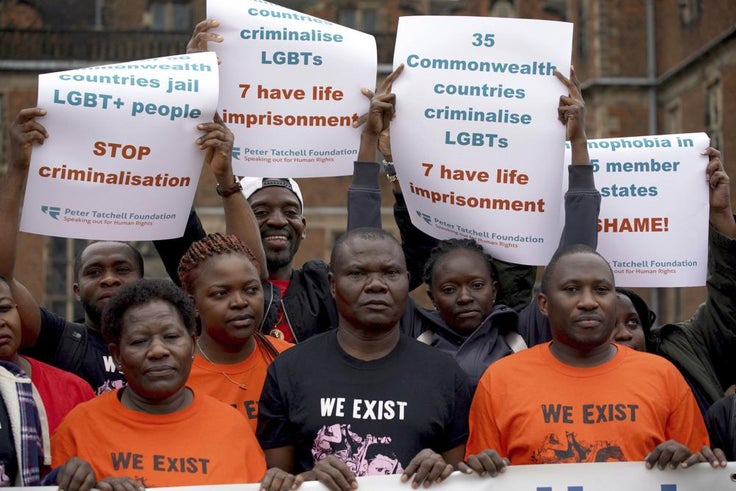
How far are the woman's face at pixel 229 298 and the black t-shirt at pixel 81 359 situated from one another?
0.46 meters

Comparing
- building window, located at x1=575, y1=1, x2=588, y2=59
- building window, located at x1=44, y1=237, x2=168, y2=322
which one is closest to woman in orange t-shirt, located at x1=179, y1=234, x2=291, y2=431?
building window, located at x1=44, y1=237, x2=168, y2=322

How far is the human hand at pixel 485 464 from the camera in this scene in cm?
414

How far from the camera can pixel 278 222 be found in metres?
5.61

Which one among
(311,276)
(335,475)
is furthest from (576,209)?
(335,475)

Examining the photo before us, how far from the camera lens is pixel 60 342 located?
16.2 ft

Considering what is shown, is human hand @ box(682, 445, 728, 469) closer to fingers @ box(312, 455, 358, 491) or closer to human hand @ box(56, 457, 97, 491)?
fingers @ box(312, 455, 358, 491)

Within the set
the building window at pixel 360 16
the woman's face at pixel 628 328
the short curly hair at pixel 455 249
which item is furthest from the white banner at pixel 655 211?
the building window at pixel 360 16

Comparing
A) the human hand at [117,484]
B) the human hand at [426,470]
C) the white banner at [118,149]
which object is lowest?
the human hand at [117,484]

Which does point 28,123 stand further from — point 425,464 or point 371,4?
point 371,4

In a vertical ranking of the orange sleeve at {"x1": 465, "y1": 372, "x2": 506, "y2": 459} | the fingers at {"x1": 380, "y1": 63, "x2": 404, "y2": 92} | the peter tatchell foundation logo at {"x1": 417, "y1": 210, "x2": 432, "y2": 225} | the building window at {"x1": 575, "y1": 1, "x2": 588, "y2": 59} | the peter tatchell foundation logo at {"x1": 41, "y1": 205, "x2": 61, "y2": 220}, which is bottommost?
the orange sleeve at {"x1": 465, "y1": 372, "x2": 506, "y2": 459}

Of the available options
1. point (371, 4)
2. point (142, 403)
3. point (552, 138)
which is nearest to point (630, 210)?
point (552, 138)

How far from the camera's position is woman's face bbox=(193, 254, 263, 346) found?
15.3 feet

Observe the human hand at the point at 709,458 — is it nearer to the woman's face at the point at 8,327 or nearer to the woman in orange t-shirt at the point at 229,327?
the woman in orange t-shirt at the point at 229,327

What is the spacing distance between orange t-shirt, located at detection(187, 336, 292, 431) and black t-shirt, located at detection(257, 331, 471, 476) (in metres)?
0.19
